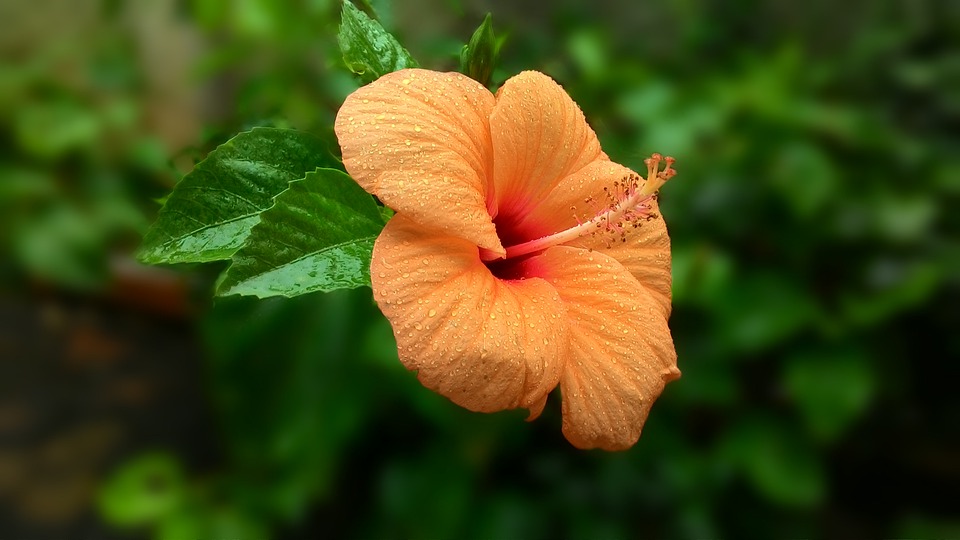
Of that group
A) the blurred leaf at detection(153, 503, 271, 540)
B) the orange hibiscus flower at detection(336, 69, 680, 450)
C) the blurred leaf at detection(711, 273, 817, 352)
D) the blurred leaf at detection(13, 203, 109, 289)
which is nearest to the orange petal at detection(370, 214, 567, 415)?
the orange hibiscus flower at detection(336, 69, 680, 450)

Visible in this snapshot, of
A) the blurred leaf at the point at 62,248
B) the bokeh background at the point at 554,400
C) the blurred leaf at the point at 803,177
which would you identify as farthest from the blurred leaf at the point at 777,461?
the blurred leaf at the point at 62,248

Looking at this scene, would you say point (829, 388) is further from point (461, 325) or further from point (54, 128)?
point (54, 128)

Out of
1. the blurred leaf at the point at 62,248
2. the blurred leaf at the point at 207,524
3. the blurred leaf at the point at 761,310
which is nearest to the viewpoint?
the blurred leaf at the point at 207,524

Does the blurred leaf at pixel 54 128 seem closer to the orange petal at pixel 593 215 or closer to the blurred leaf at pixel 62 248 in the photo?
the blurred leaf at pixel 62 248

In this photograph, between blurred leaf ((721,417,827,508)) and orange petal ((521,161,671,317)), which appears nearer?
orange petal ((521,161,671,317))

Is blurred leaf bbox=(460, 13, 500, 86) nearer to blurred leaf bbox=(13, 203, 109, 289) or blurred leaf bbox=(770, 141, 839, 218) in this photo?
blurred leaf bbox=(770, 141, 839, 218)

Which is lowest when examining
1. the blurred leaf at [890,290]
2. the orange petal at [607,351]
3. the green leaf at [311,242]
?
the blurred leaf at [890,290]
